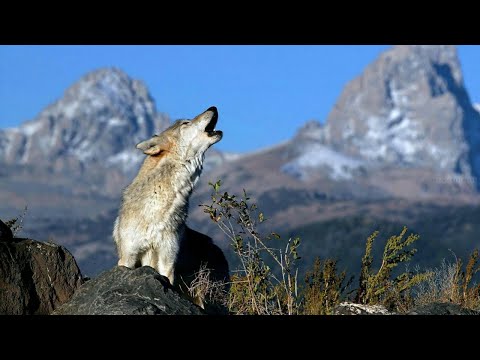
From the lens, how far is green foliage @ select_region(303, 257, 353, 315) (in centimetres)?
1389

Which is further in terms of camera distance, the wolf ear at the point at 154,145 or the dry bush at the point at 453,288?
the wolf ear at the point at 154,145

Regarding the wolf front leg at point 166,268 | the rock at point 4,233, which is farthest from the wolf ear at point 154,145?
the rock at point 4,233

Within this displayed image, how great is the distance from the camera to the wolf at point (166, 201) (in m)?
14.0

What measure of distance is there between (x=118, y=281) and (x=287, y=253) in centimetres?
279

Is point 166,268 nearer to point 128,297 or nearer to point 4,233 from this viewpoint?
point 4,233

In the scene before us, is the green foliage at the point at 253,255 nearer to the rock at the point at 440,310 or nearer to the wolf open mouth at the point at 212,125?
the wolf open mouth at the point at 212,125

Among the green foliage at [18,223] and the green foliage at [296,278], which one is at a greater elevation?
the green foliage at [18,223]

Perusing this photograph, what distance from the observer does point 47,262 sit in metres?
12.5

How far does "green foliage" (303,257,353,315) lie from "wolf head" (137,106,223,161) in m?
2.43

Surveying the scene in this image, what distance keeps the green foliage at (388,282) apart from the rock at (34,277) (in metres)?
4.27
